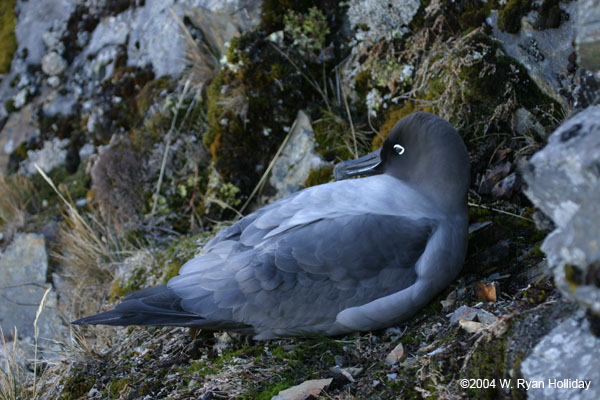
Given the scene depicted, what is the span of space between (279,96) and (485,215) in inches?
79.8

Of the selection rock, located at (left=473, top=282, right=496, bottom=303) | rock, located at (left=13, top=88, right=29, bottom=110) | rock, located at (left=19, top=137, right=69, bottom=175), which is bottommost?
rock, located at (left=473, top=282, right=496, bottom=303)

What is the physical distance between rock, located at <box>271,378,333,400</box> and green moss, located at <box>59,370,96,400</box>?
1.24m

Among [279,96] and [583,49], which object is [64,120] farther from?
[583,49]

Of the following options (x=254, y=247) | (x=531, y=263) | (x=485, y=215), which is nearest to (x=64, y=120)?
(x=254, y=247)

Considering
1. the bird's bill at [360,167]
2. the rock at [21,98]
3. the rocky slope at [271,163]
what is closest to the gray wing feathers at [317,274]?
the rocky slope at [271,163]

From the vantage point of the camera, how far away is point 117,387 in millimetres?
2723

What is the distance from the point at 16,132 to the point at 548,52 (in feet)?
18.3

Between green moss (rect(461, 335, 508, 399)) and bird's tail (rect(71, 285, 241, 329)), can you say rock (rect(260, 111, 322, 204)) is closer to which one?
bird's tail (rect(71, 285, 241, 329))

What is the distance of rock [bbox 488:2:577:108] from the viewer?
120 inches

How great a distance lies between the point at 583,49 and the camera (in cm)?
180

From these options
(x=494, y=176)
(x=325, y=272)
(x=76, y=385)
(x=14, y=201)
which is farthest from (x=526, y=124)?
(x=14, y=201)

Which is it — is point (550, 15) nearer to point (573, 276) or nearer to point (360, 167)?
point (360, 167)

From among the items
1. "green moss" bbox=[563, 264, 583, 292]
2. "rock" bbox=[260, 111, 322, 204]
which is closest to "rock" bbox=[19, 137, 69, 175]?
"rock" bbox=[260, 111, 322, 204]

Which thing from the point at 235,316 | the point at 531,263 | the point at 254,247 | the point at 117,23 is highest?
the point at 117,23
